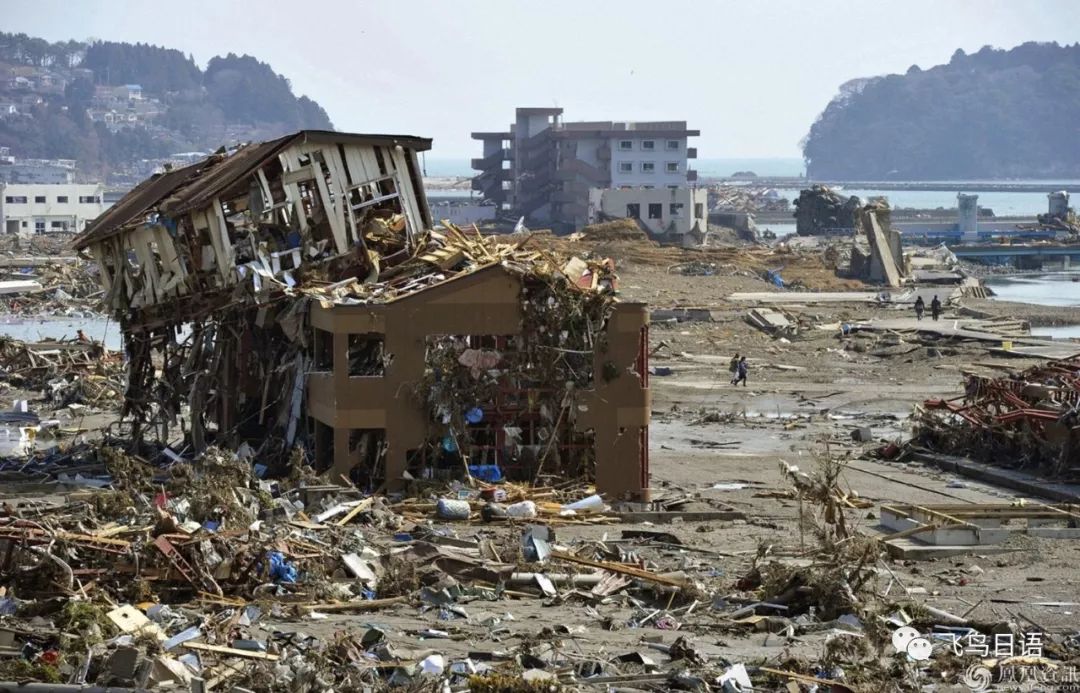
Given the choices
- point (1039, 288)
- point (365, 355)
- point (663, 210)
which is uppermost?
point (365, 355)

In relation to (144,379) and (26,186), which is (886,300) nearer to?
(144,379)

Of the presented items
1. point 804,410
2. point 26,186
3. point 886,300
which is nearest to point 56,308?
point 886,300

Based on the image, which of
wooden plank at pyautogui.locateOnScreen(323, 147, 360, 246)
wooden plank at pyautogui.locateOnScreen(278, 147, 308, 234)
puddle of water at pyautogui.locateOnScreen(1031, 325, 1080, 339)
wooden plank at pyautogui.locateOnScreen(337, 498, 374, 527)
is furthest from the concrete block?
puddle of water at pyautogui.locateOnScreen(1031, 325, 1080, 339)

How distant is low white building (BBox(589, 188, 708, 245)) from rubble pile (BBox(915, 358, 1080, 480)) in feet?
200

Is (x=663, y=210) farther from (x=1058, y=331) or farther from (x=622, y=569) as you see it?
(x=622, y=569)

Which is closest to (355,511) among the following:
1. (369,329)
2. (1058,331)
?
(369,329)

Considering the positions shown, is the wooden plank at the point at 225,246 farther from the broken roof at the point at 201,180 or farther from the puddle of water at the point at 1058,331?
the puddle of water at the point at 1058,331

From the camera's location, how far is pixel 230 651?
11008 millimetres

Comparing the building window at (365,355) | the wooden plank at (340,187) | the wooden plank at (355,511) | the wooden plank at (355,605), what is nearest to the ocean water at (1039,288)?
the wooden plank at (340,187)

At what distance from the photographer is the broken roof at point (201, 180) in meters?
20.0

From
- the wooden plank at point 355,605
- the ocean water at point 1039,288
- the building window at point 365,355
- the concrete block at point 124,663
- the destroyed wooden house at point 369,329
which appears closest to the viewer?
the concrete block at point 124,663

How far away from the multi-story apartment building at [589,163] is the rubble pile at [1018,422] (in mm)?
79343

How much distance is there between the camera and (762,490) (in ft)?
66.8

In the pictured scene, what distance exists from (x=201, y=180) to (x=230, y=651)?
38.5 ft
